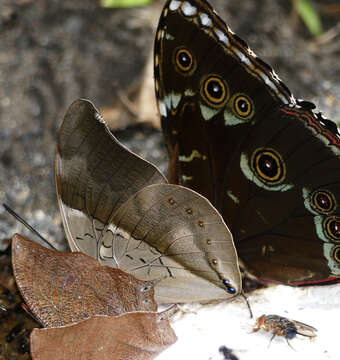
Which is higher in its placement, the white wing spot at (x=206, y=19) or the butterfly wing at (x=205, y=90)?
the white wing spot at (x=206, y=19)

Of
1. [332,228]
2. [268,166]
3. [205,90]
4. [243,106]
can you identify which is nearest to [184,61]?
[205,90]

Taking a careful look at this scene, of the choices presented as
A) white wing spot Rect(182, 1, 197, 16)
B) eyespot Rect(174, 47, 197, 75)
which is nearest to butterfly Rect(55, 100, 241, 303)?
eyespot Rect(174, 47, 197, 75)

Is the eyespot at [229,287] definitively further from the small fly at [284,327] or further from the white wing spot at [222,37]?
the white wing spot at [222,37]

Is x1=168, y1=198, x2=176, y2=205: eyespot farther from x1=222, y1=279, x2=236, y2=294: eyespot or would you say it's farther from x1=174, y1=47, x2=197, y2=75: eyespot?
x1=174, y1=47, x2=197, y2=75: eyespot

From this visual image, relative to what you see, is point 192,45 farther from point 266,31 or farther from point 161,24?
point 266,31

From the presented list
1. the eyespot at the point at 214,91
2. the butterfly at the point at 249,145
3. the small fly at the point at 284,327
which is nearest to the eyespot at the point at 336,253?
the butterfly at the point at 249,145

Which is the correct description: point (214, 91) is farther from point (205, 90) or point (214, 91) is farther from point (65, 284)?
point (65, 284)
